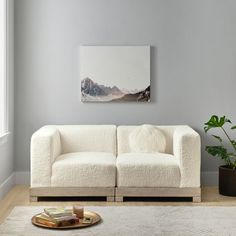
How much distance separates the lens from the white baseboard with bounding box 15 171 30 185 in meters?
6.53

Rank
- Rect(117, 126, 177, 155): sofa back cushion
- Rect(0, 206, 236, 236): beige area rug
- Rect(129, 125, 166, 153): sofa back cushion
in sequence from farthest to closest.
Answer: Rect(117, 126, 177, 155): sofa back cushion, Rect(129, 125, 166, 153): sofa back cushion, Rect(0, 206, 236, 236): beige area rug

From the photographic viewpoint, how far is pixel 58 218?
171 inches

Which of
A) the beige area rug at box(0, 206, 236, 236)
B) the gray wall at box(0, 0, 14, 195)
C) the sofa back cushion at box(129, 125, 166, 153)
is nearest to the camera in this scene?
the beige area rug at box(0, 206, 236, 236)

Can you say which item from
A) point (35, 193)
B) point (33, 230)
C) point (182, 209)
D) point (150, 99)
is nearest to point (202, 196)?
point (182, 209)

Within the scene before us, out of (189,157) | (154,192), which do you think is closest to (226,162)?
(189,157)

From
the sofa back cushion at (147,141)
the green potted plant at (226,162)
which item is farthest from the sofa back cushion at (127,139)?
the green potted plant at (226,162)

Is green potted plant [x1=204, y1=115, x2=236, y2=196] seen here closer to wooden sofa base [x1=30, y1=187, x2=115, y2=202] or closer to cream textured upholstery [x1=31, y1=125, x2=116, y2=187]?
cream textured upholstery [x1=31, y1=125, x2=116, y2=187]

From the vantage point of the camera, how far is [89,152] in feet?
20.2

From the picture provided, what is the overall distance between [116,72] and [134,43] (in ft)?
1.30

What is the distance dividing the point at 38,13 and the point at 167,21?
149 centimetres

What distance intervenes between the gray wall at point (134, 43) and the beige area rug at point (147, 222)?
1463 millimetres

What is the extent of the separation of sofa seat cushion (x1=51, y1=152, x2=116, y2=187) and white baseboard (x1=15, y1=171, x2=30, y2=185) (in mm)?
1001

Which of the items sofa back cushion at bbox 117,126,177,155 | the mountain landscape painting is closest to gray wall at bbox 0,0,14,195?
the mountain landscape painting

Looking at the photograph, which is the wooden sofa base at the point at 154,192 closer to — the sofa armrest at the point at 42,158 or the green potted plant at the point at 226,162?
the green potted plant at the point at 226,162
